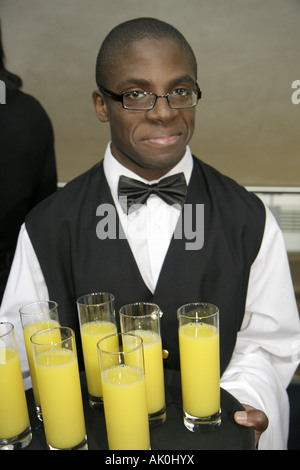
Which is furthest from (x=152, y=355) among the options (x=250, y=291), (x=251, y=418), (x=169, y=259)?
(x=250, y=291)

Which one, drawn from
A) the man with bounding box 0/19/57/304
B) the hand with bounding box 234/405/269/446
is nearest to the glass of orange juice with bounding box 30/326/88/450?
the hand with bounding box 234/405/269/446

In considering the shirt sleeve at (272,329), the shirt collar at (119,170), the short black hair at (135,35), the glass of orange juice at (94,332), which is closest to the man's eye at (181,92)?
the short black hair at (135,35)

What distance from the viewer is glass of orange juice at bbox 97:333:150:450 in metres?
1.04

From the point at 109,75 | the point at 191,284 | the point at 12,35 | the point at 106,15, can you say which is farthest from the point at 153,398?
the point at 12,35

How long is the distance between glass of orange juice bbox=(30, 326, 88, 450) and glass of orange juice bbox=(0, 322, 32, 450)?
7cm

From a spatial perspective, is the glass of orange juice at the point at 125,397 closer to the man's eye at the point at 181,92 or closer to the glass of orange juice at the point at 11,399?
the glass of orange juice at the point at 11,399

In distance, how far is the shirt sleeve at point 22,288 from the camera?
1.65m

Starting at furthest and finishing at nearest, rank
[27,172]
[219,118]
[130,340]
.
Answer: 1. [219,118]
2. [27,172]
3. [130,340]

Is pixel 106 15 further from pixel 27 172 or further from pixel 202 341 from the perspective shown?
pixel 202 341

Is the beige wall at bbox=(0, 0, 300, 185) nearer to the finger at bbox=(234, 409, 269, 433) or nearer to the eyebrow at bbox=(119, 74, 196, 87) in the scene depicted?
the eyebrow at bbox=(119, 74, 196, 87)

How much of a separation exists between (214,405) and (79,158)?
270cm

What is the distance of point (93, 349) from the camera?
1284 millimetres

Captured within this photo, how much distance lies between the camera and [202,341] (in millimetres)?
1158

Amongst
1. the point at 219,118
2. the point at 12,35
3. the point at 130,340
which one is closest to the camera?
the point at 130,340
